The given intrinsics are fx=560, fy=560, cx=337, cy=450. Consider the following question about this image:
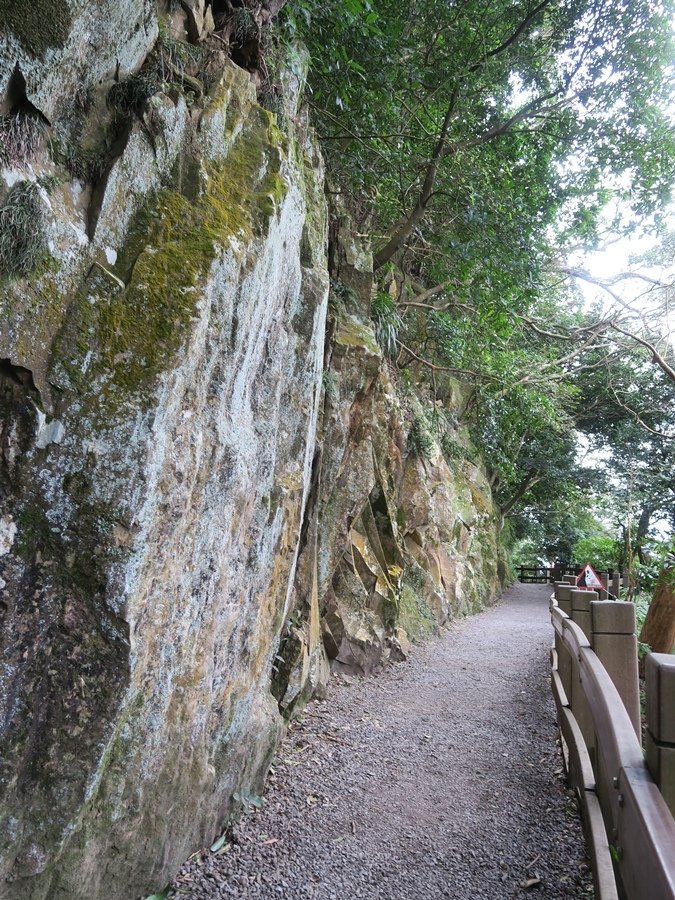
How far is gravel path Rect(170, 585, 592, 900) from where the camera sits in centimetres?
360

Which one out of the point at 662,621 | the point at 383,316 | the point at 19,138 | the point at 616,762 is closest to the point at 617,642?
the point at 616,762

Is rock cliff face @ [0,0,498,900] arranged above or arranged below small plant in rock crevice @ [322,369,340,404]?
below

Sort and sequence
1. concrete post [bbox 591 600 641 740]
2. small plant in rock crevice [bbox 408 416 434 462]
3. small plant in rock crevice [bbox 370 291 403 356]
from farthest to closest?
small plant in rock crevice [bbox 408 416 434 462] → small plant in rock crevice [bbox 370 291 403 356] → concrete post [bbox 591 600 641 740]

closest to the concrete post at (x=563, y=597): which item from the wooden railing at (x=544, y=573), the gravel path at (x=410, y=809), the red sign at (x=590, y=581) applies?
the red sign at (x=590, y=581)

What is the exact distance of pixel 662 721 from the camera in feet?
6.14

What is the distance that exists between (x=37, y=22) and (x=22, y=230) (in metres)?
1.15

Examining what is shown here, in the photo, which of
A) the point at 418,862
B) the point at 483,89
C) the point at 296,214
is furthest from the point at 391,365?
the point at 418,862

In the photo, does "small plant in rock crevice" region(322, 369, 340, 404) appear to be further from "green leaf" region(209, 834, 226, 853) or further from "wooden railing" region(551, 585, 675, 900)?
"green leaf" region(209, 834, 226, 853)

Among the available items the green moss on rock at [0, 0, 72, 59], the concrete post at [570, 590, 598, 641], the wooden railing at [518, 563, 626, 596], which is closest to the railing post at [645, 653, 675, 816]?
the concrete post at [570, 590, 598, 641]

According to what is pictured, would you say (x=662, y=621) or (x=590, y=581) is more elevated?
(x=590, y=581)

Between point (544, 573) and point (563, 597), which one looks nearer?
point (563, 597)

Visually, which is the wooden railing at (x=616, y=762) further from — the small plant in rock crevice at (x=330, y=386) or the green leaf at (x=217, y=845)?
the small plant in rock crevice at (x=330, y=386)

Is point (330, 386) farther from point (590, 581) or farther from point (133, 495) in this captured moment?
point (590, 581)

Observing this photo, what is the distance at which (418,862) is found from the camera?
388cm
